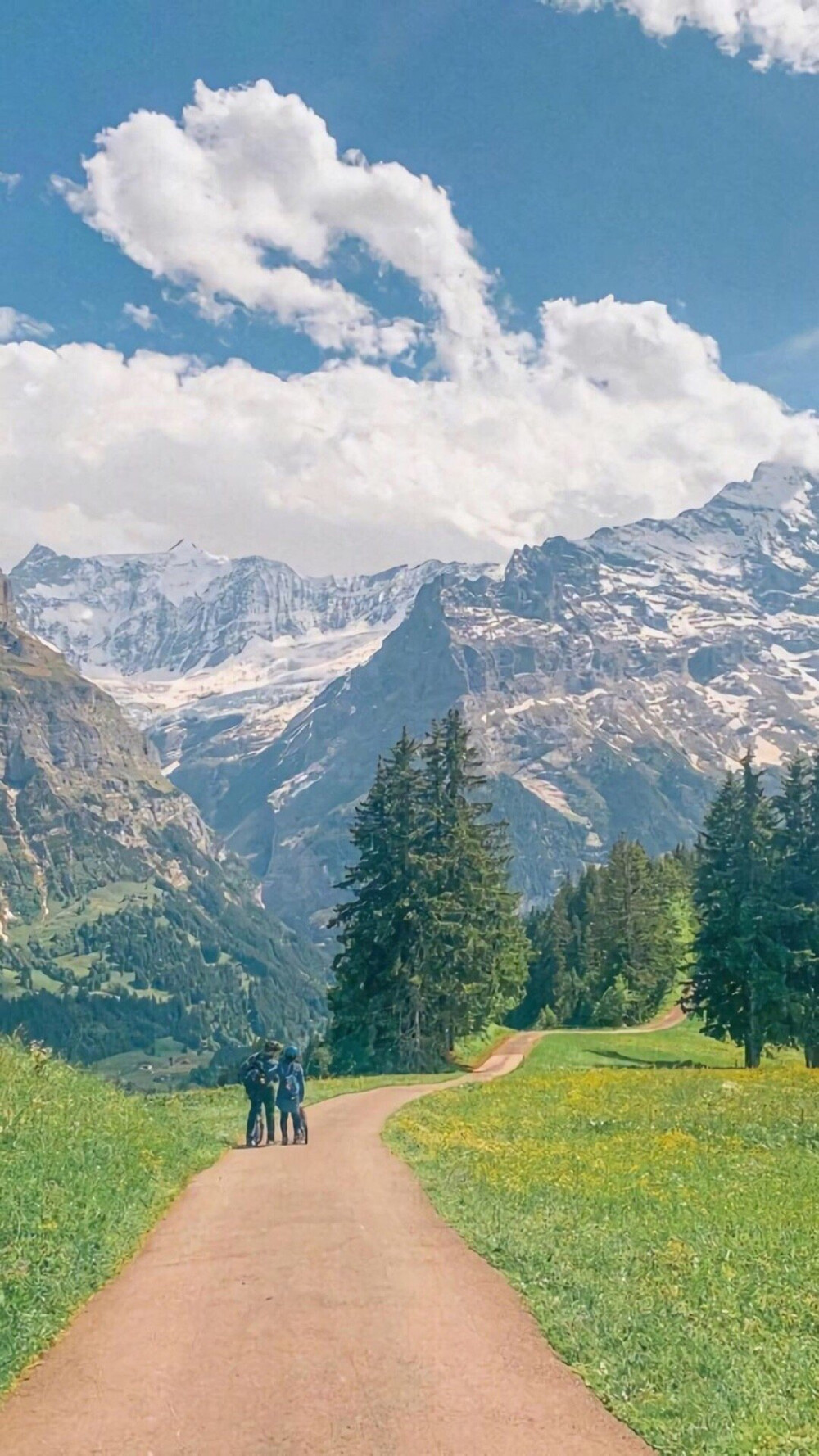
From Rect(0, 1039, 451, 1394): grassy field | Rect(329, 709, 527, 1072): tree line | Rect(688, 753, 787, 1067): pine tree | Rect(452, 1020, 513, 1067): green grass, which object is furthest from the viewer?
Rect(452, 1020, 513, 1067): green grass

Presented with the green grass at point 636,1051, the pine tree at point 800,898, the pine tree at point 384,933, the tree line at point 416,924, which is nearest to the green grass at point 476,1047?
the tree line at point 416,924

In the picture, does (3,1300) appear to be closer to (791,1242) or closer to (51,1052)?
(791,1242)

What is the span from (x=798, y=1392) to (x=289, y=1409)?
4746mm

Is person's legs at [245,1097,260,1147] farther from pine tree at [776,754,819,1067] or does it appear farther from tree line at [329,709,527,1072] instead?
pine tree at [776,754,819,1067]

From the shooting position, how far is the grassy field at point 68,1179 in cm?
1174

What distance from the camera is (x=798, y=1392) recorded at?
30.9 feet

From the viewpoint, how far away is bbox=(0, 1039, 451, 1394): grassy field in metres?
11.7

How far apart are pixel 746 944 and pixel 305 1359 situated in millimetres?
43128

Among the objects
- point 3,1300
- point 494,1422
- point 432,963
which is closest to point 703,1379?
point 494,1422

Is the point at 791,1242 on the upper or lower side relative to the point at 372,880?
lower

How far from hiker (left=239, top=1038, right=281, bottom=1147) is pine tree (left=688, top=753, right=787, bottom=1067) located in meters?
30.6

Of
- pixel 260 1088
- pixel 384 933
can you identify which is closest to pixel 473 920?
pixel 384 933

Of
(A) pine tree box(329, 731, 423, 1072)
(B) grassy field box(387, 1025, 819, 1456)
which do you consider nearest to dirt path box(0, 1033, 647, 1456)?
(B) grassy field box(387, 1025, 819, 1456)

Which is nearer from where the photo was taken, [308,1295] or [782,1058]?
[308,1295]
